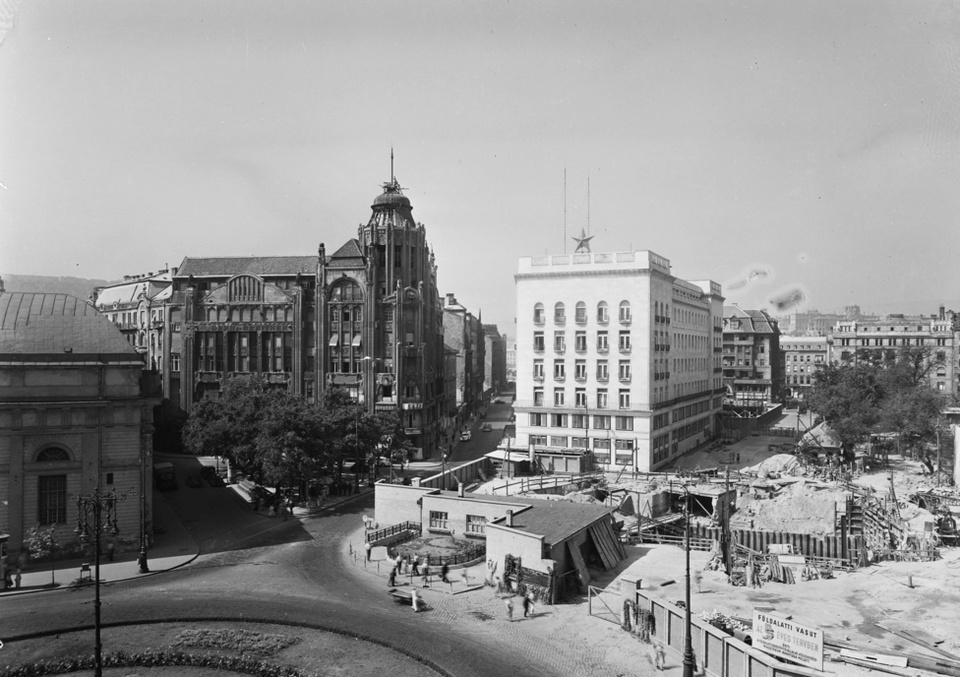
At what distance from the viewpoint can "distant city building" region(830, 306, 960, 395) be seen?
123812 mm

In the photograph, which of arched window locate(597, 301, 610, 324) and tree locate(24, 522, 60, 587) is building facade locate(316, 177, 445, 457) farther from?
tree locate(24, 522, 60, 587)

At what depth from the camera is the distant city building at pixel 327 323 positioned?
84812 millimetres

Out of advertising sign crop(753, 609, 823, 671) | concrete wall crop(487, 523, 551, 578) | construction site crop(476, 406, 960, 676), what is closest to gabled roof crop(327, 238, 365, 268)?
construction site crop(476, 406, 960, 676)

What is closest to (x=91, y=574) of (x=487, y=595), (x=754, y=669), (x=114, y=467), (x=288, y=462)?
(x=114, y=467)

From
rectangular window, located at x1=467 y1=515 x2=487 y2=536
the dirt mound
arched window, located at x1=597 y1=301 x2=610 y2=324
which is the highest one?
arched window, located at x1=597 y1=301 x2=610 y2=324

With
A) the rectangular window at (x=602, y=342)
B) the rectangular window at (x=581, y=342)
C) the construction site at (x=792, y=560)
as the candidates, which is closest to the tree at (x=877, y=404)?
the construction site at (x=792, y=560)

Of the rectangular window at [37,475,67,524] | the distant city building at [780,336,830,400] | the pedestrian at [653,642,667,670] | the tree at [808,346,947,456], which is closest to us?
the pedestrian at [653,642,667,670]

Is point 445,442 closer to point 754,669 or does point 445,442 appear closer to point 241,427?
point 241,427

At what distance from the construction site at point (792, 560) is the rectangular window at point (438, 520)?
1096 centimetres

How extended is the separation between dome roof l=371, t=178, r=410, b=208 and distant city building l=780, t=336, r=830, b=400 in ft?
371

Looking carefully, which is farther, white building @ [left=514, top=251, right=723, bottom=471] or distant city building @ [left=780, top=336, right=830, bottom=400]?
distant city building @ [left=780, top=336, right=830, bottom=400]

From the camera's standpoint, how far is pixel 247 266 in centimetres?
9250

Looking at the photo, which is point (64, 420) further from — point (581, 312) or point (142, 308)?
point (142, 308)

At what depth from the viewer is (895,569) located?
128 feet
